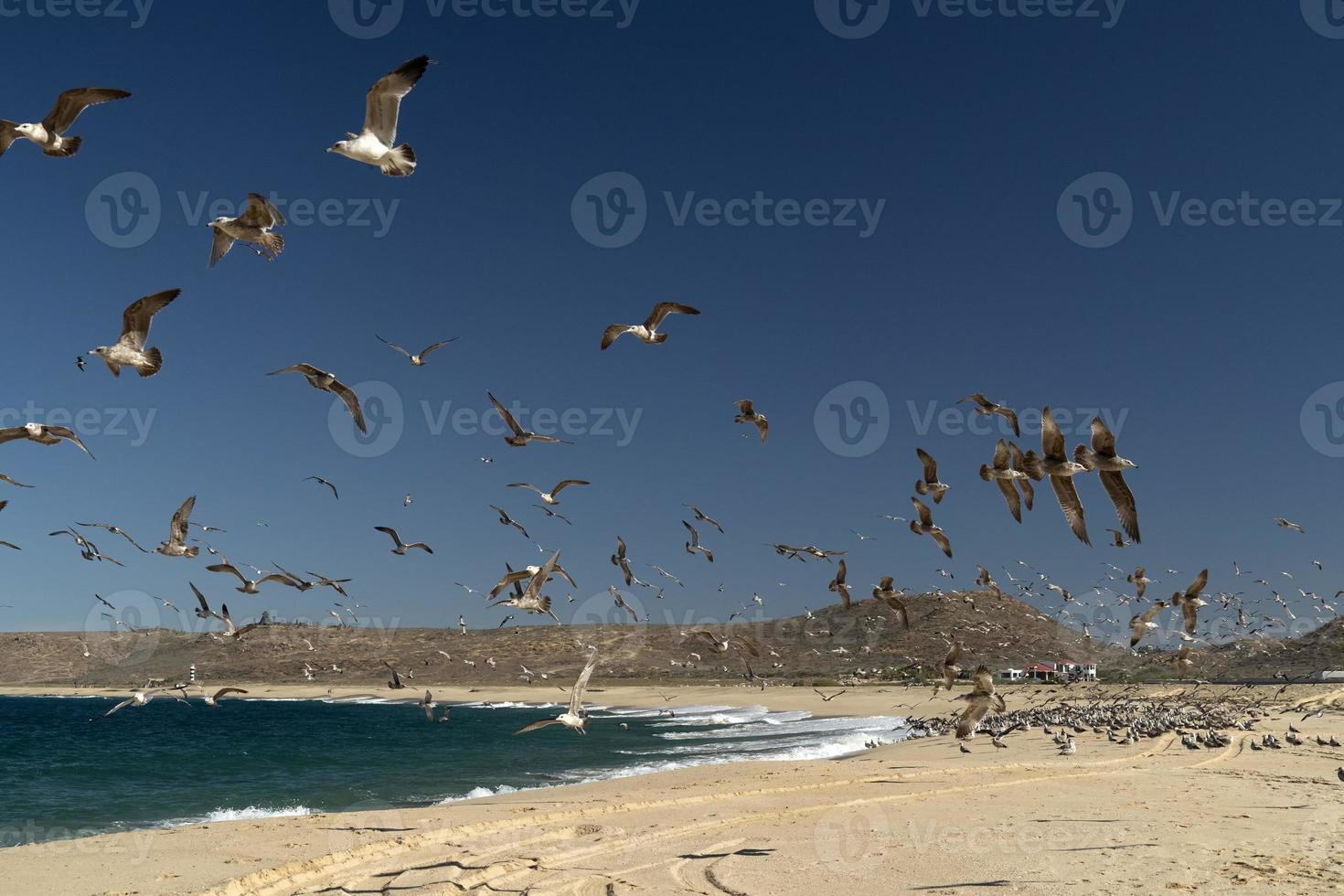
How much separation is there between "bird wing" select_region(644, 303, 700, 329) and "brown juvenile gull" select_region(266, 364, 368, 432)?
5028 millimetres

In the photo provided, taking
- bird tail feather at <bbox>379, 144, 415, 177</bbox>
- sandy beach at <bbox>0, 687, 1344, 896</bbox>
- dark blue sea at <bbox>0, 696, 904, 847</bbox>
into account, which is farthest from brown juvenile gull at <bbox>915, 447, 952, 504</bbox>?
dark blue sea at <bbox>0, 696, 904, 847</bbox>

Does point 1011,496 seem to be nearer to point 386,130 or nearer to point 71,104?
point 386,130

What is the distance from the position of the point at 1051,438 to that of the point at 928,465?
474cm

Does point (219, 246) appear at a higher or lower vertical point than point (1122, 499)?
higher

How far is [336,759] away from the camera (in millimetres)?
45938

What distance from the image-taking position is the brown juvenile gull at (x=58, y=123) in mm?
10016

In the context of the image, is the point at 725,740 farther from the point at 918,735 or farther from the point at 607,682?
the point at 607,682

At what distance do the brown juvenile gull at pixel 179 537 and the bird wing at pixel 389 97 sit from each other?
7947mm

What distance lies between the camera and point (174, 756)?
49.9 m

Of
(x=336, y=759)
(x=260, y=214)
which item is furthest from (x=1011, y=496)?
(x=336, y=759)

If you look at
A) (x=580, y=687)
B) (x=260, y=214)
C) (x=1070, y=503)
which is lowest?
(x=580, y=687)

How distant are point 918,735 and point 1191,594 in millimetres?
28405

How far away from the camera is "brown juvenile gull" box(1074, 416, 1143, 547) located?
857cm

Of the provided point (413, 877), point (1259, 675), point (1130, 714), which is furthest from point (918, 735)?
point (1259, 675)
